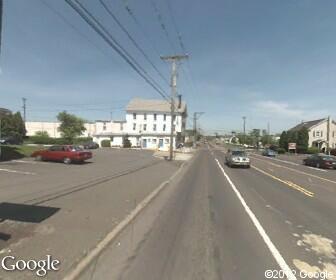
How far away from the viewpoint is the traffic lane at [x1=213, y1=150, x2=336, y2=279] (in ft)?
23.1

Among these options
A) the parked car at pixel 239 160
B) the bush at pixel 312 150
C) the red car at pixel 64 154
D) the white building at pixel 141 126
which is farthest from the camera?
the white building at pixel 141 126

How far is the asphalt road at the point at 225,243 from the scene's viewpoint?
6.20m

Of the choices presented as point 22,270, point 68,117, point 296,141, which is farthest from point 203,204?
point 296,141

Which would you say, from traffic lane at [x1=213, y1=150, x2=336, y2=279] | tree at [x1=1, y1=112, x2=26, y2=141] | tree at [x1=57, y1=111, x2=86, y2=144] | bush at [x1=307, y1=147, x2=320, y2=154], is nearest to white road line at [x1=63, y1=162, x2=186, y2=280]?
traffic lane at [x1=213, y1=150, x2=336, y2=279]

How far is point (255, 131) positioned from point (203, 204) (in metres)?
143

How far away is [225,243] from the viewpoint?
7984mm

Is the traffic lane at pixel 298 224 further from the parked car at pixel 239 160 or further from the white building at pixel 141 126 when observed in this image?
the white building at pixel 141 126

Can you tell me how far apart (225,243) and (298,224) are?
3.03 m

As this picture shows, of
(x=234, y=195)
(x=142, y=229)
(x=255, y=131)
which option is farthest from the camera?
(x=255, y=131)

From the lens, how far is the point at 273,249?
24.6ft

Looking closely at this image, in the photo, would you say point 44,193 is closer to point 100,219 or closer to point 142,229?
point 100,219

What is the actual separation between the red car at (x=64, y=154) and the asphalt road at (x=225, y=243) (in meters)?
19.0

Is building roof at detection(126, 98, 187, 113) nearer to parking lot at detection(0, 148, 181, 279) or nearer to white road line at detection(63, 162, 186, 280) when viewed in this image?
parking lot at detection(0, 148, 181, 279)

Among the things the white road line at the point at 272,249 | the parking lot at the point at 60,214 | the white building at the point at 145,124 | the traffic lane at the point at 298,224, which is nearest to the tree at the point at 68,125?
the white building at the point at 145,124
